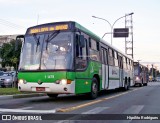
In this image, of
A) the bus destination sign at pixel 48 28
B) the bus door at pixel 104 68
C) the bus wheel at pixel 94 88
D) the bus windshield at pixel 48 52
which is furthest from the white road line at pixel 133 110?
the bus door at pixel 104 68

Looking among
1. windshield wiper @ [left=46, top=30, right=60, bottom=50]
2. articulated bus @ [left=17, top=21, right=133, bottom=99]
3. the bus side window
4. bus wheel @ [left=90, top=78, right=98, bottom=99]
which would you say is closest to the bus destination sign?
articulated bus @ [left=17, top=21, right=133, bottom=99]

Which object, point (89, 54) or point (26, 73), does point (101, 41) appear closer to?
point (89, 54)

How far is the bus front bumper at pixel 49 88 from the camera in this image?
41.5ft

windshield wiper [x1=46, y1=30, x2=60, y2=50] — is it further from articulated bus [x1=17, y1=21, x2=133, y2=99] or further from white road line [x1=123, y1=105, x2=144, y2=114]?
white road line [x1=123, y1=105, x2=144, y2=114]

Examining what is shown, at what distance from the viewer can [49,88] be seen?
12875 mm

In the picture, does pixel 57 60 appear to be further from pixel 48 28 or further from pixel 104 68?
pixel 104 68

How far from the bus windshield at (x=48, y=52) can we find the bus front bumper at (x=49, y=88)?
0.67m

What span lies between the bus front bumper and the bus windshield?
26.2 inches

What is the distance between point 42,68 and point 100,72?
411 centimetres

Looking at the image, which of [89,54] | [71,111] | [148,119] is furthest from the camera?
[89,54]

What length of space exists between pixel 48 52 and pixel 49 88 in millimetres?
1467

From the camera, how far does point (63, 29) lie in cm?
1349

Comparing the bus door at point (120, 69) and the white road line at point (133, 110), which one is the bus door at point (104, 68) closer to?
the bus door at point (120, 69)

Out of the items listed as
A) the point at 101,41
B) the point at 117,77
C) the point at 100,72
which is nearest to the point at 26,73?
the point at 100,72
